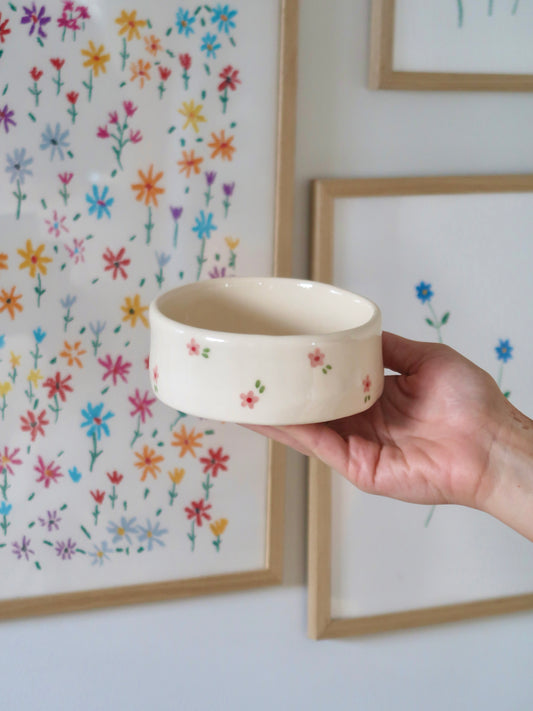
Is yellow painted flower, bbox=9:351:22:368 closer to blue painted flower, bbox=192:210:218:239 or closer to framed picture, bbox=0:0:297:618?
framed picture, bbox=0:0:297:618

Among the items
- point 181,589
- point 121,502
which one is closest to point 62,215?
point 121,502

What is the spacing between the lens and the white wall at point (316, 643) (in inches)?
29.5

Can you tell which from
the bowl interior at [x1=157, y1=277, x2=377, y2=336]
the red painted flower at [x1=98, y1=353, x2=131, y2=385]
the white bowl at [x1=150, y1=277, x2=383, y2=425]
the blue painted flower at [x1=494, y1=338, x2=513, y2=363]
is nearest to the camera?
the white bowl at [x1=150, y1=277, x2=383, y2=425]

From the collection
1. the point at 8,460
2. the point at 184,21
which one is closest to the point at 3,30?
the point at 184,21

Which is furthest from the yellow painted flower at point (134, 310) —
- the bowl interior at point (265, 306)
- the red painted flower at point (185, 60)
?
the red painted flower at point (185, 60)

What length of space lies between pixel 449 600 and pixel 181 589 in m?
0.31

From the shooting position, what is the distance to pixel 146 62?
26.9 inches

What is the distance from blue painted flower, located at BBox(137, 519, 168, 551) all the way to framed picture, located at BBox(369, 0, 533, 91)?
480mm

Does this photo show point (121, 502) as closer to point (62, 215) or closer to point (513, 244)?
point (62, 215)

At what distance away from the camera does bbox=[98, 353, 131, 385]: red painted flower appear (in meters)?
0.74

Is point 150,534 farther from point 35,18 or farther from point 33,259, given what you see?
point 35,18

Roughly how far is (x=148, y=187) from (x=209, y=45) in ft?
0.44

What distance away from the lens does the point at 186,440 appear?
2.55ft

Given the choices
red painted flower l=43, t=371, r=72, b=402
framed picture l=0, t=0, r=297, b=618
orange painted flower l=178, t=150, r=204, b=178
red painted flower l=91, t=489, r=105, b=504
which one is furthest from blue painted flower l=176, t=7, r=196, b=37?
red painted flower l=91, t=489, r=105, b=504
